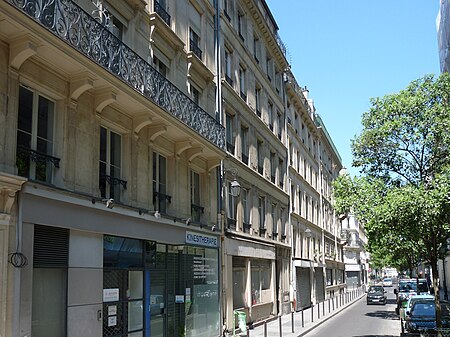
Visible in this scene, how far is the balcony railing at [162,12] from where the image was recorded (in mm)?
15477

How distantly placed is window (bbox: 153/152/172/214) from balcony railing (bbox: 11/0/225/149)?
1.40m

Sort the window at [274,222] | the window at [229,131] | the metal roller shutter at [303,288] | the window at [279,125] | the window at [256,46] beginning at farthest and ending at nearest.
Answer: the metal roller shutter at [303,288], the window at [279,125], the window at [274,222], the window at [256,46], the window at [229,131]

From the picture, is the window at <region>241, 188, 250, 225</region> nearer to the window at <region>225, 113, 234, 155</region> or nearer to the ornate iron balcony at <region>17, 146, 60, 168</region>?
the window at <region>225, 113, 234, 155</region>

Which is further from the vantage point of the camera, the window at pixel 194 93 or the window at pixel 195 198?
the window at pixel 194 93

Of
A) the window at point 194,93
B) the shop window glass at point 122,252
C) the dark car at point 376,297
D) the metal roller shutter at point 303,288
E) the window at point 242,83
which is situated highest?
the window at point 242,83

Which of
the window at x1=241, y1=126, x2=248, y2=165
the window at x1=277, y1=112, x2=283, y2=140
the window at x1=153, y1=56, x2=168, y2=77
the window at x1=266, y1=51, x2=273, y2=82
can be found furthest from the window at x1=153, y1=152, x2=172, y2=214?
the window at x1=277, y1=112, x2=283, y2=140

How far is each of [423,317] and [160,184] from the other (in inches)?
432

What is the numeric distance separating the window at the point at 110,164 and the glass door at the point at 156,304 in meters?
2.70

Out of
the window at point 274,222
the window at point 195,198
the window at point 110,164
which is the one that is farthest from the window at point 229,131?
the window at point 110,164

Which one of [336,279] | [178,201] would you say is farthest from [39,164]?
[336,279]

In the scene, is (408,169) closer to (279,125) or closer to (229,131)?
(229,131)

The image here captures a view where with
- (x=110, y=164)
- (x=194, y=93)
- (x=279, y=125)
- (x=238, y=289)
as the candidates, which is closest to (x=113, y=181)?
(x=110, y=164)

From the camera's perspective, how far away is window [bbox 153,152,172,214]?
49.2ft

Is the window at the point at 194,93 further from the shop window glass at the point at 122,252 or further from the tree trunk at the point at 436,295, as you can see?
the tree trunk at the point at 436,295
